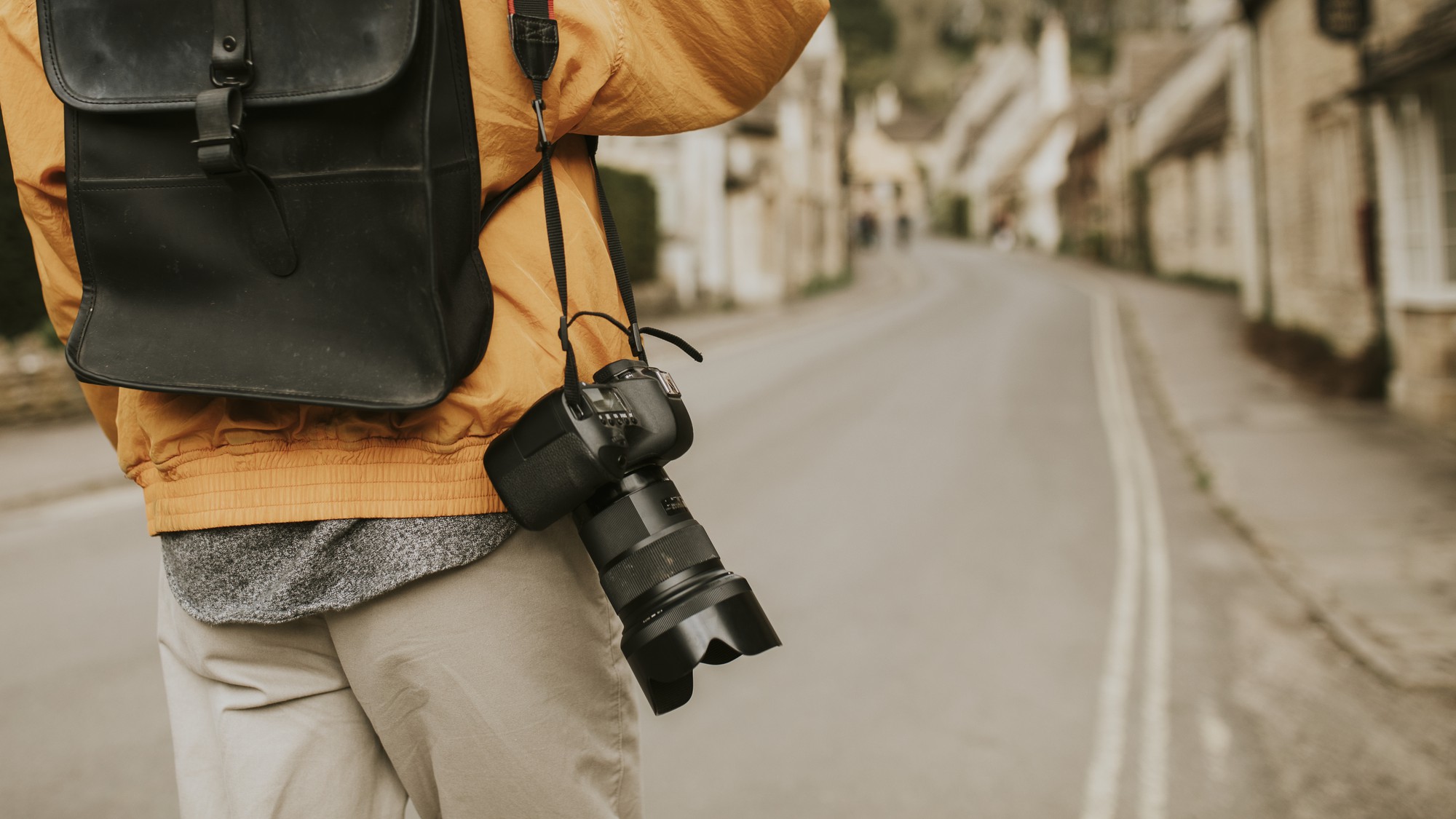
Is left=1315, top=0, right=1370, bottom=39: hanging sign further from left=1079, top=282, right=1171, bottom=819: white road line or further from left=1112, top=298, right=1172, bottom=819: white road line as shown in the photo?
left=1112, top=298, right=1172, bottom=819: white road line

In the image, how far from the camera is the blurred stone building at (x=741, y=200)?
80.8 ft

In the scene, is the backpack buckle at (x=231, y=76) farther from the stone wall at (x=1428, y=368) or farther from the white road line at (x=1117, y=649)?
the stone wall at (x=1428, y=368)

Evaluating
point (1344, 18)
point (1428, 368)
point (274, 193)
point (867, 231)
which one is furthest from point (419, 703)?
point (867, 231)

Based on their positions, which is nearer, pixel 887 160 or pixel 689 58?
pixel 689 58

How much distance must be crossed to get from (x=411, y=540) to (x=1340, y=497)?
27.0ft

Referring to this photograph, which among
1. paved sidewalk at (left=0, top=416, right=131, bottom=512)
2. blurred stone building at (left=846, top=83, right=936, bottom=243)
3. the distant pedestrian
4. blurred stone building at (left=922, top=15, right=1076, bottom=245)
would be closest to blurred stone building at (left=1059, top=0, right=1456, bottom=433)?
paved sidewalk at (left=0, top=416, right=131, bottom=512)

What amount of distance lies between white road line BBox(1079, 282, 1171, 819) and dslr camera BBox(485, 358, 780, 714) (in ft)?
8.83

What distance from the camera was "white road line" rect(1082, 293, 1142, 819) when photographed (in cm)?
368

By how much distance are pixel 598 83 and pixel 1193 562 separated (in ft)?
19.9

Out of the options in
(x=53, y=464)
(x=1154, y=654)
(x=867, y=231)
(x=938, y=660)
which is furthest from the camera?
(x=867, y=231)

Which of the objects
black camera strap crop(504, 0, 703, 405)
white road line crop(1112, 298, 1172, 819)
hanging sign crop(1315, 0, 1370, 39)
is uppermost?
hanging sign crop(1315, 0, 1370, 39)

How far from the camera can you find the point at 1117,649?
4.98 m

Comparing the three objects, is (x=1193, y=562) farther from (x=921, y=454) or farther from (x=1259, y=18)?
(x=1259, y=18)

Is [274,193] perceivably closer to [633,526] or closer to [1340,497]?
[633,526]
